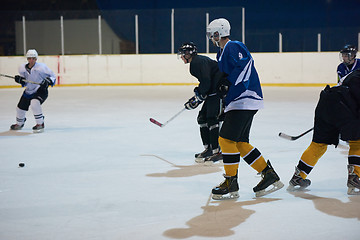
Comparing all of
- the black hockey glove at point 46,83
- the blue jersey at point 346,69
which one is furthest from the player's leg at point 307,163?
the black hockey glove at point 46,83

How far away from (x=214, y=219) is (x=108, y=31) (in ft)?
43.1

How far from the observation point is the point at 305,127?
21.9 feet

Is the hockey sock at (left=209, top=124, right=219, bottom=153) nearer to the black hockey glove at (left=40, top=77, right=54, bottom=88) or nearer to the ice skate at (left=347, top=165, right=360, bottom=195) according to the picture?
the ice skate at (left=347, top=165, right=360, bottom=195)

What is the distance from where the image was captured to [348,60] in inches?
220

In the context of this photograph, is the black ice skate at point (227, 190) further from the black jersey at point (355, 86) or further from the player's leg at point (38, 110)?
the player's leg at point (38, 110)

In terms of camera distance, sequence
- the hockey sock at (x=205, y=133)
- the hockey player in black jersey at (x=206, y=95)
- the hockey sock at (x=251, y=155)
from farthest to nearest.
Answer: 1. the hockey sock at (x=205, y=133)
2. the hockey player in black jersey at (x=206, y=95)
3. the hockey sock at (x=251, y=155)

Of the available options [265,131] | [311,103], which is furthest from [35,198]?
[311,103]

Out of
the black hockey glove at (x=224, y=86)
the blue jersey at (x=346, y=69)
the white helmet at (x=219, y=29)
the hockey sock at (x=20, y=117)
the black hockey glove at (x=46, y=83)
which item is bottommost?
the hockey sock at (x=20, y=117)

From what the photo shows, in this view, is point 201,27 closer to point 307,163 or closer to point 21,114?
point 21,114

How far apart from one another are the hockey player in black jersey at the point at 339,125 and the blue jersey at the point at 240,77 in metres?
0.44

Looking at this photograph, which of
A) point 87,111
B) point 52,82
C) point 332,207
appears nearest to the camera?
point 332,207

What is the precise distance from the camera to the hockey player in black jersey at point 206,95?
446 cm

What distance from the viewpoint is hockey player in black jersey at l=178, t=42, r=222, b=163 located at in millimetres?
4465

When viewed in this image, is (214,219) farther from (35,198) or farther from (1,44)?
(1,44)
